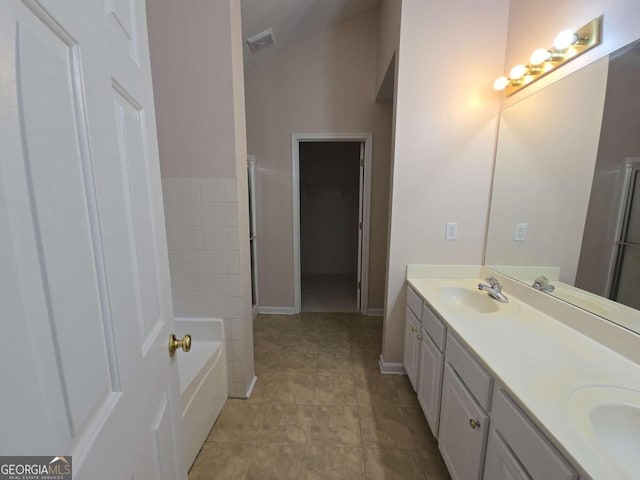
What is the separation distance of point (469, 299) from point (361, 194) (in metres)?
1.71

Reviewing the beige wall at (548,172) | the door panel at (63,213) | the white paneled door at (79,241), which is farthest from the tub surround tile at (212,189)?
the beige wall at (548,172)

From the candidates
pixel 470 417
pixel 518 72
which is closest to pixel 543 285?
pixel 470 417

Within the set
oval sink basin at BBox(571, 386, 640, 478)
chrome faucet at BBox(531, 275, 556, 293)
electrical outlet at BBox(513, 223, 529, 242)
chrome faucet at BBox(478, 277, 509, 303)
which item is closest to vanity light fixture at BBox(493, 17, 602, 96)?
electrical outlet at BBox(513, 223, 529, 242)

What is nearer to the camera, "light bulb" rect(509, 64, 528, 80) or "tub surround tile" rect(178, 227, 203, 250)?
"light bulb" rect(509, 64, 528, 80)

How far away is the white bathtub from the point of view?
1.40 metres

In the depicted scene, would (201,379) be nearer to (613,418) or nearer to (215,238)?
(215,238)

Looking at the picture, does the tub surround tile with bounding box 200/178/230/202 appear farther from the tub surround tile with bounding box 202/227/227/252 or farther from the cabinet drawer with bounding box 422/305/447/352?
the cabinet drawer with bounding box 422/305/447/352

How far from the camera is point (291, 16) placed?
7.69ft

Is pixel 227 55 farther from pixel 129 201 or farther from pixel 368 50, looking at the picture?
pixel 368 50

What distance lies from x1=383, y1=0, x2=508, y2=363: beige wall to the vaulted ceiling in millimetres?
993

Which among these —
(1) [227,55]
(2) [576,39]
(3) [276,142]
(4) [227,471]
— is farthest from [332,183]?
(4) [227,471]

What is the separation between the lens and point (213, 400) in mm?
1671

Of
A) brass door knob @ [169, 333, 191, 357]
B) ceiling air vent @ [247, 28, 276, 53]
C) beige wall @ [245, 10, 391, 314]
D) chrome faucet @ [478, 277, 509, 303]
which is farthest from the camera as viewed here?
beige wall @ [245, 10, 391, 314]

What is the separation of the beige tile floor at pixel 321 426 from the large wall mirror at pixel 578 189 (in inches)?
46.3
